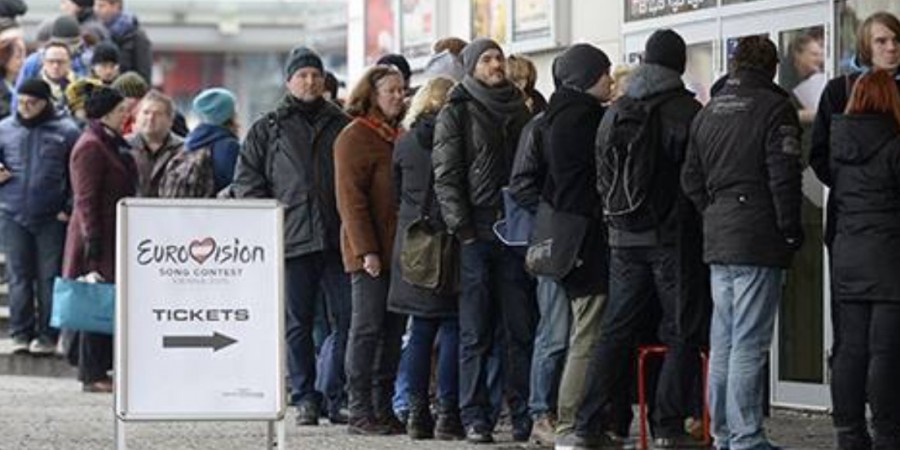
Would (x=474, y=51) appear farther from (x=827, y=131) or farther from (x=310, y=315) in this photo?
(x=310, y=315)

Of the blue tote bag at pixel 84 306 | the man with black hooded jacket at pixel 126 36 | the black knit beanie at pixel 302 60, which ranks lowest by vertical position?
the blue tote bag at pixel 84 306

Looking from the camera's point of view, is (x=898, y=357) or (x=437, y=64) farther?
(x=437, y=64)

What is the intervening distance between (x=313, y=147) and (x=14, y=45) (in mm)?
7567

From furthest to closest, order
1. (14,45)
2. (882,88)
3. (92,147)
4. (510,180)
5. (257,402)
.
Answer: (14,45), (92,147), (510,180), (882,88), (257,402)

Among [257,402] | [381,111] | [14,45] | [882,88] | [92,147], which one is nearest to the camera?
[257,402]


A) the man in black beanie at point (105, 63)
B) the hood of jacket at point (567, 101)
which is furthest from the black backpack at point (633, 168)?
the man in black beanie at point (105, 63)

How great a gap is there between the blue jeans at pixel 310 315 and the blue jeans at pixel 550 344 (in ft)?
6.01

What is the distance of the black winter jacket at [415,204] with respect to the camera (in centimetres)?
1352

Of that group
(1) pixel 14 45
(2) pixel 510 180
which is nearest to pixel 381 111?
(2) pixel 510 180

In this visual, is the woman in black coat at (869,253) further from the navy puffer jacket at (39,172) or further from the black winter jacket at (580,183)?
the navy puffer jacket at (39,172)

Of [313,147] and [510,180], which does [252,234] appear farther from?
[313,147]

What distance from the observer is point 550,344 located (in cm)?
A: 1293

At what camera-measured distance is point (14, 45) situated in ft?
70.7

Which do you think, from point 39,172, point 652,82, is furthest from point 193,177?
point 652,82
